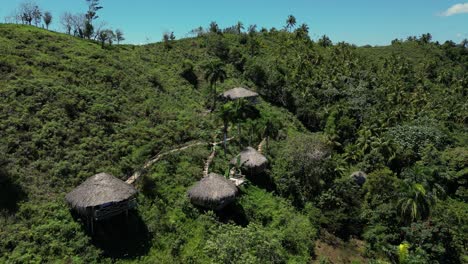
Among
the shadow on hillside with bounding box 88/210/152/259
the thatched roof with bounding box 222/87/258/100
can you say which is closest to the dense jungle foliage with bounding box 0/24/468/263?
the shadow on hillside with bounding box 88/210/152/259

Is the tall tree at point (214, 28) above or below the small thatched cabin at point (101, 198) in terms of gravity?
above

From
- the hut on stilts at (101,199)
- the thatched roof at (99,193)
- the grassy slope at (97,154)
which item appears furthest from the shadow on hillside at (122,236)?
the thatched roof at (99,193)

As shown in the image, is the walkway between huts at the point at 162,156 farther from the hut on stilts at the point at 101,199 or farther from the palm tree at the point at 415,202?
the palm tree at the point at 415,202

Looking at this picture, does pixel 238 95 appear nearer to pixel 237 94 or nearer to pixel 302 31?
pixel 237 94

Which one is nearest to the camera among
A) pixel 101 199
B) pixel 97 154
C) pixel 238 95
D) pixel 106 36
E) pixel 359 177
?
pixel 101 199

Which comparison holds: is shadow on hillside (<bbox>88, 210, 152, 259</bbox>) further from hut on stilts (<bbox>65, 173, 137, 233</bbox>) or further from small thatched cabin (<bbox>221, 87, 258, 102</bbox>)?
small thatched cabin (<bbox>221, 87, 258, 102</bbox>)

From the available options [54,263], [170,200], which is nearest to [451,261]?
[170,200]

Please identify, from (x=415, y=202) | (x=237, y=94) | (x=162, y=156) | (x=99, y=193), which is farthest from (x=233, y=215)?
(x=237, y=94)
